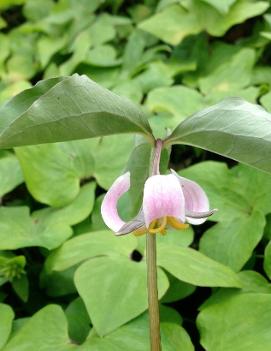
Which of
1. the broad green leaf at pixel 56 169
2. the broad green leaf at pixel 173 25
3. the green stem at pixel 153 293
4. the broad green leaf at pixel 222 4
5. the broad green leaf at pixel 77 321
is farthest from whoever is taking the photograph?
the broad green leaf at pixel 173 25

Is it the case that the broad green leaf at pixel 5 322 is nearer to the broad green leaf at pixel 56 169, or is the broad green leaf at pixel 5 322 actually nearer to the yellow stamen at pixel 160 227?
the broad green leaf at pixel 56 169

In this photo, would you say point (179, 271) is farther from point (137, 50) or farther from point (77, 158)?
point (137, 50)

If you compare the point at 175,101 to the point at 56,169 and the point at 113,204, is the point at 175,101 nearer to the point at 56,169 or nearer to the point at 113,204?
the point at 56,169

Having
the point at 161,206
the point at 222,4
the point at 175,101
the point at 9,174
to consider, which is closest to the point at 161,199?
the point at 161,206

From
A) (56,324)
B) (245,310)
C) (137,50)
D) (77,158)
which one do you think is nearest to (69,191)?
(77,158)

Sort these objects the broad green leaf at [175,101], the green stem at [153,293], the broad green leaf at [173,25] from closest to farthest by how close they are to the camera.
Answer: the green stem at [153,293], the broad green leaf at [175,101], the broad green leaf at [173,25]

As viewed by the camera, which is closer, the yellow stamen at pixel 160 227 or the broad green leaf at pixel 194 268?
the yellow stamen at pixel 160 227

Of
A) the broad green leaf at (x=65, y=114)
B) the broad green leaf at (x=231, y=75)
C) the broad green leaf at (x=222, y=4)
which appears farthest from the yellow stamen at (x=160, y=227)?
the broad green leaf at (x=222, y=4)
